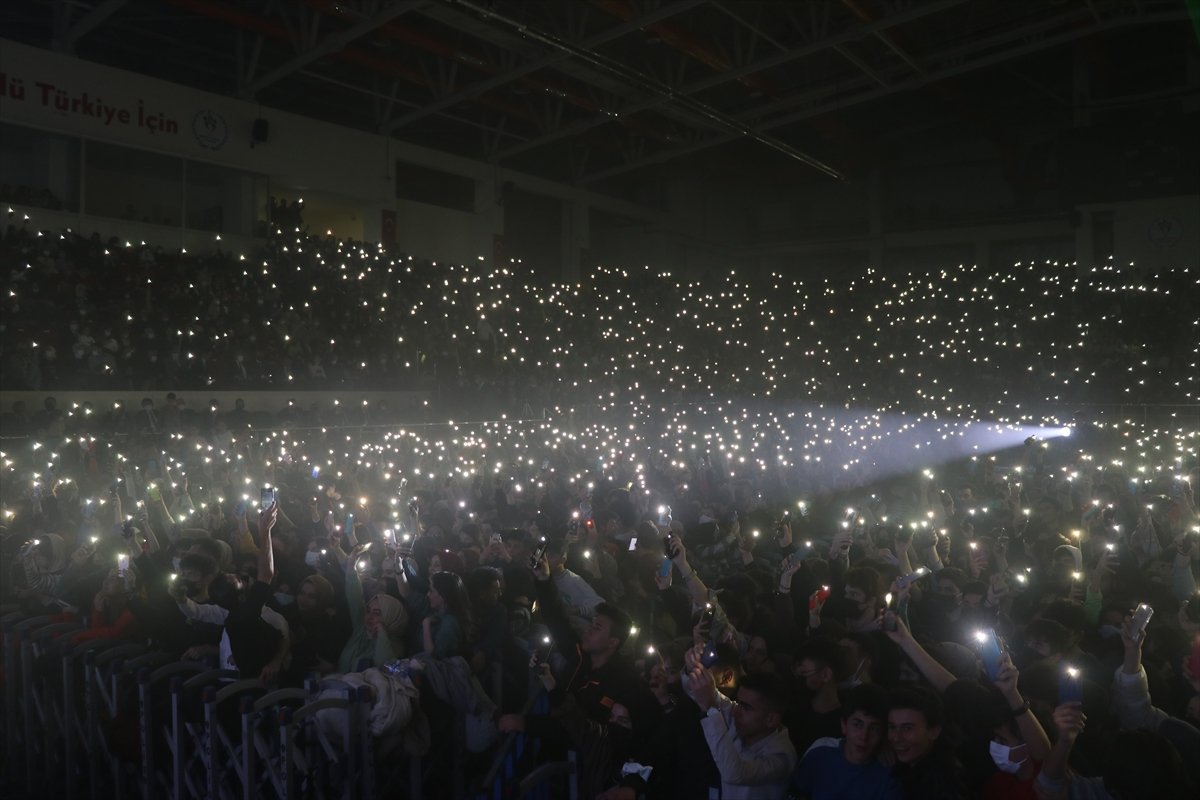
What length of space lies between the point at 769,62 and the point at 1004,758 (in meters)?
17.1

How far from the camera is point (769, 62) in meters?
18.3

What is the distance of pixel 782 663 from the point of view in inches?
165

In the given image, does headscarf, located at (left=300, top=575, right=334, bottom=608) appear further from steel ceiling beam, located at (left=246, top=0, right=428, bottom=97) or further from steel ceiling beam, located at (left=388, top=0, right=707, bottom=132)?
Result: steel ceiling beam, located at (left=388, top=0, right=707, bottom=132)

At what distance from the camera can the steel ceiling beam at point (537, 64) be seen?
15.9m

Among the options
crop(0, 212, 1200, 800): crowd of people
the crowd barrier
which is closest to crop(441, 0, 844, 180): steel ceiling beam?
crop(0, 212, 1200, 800): crowd of people

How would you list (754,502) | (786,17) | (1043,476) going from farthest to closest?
1. (786,17)
2. (1043,476)
3. (754,502)

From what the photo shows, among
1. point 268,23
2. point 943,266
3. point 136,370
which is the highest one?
point 268,23

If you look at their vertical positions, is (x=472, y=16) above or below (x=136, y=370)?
above

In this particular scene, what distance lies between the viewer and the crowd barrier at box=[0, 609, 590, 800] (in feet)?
13.3

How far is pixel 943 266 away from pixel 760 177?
623 cm

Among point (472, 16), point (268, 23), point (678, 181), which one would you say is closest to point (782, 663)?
point (472, 16)

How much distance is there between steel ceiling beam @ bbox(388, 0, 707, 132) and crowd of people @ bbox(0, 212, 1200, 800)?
11.6 ft

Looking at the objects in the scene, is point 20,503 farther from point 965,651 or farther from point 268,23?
point 268,23

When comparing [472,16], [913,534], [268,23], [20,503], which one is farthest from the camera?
[268,23]
